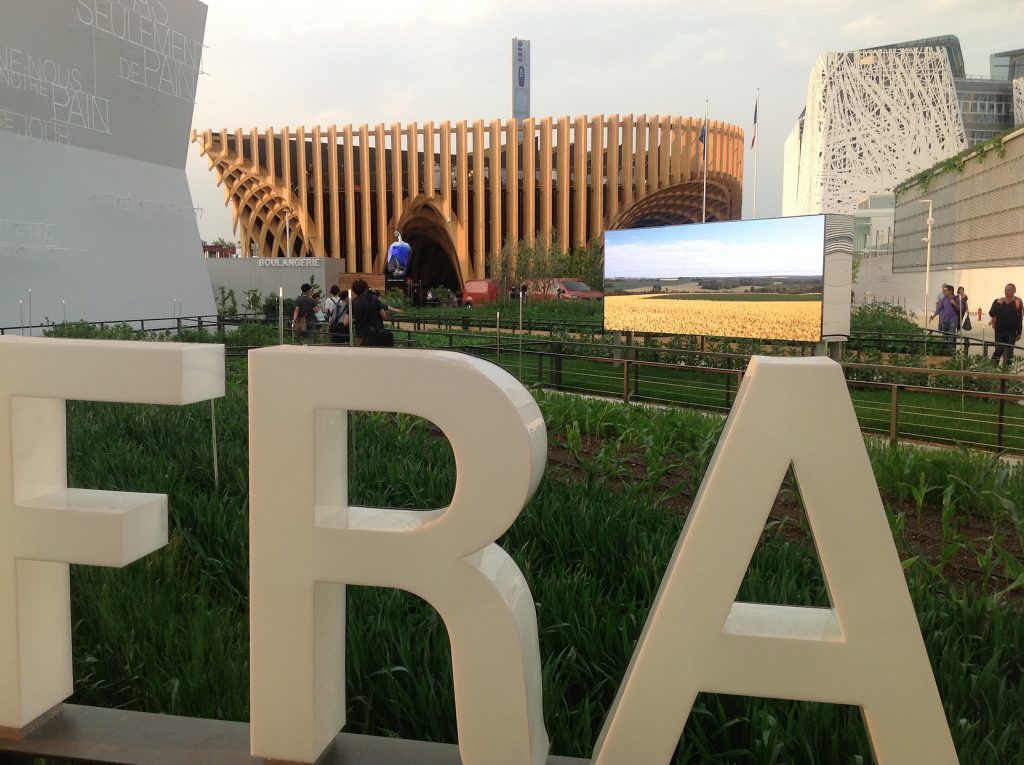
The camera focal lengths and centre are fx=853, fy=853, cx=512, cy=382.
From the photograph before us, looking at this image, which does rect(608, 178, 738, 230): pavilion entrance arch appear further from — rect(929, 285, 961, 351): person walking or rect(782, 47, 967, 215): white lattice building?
rect(929, 285, 961, 351): person walking

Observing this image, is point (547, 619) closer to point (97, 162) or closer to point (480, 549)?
point (480, 549)

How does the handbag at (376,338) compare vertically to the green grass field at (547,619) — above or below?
above

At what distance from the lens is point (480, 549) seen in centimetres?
196

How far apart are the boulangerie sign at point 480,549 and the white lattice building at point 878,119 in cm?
7460

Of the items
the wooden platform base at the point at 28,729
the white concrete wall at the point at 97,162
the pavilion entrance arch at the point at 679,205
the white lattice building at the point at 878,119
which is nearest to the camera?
the wooden platform base at the point at 28,729

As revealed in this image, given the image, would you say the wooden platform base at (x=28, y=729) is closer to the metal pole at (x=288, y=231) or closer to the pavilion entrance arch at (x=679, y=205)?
the pavilion entrance arch at (x=679, y=205)

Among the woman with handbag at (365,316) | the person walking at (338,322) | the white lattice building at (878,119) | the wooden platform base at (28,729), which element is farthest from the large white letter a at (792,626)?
the white lattice building at (878,119)

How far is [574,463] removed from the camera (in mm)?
6320

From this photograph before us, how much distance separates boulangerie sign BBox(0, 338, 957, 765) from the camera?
1.86m

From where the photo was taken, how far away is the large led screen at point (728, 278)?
11.9m

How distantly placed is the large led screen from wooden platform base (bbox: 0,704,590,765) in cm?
1074

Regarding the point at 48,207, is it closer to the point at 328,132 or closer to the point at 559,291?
the point at 559,291

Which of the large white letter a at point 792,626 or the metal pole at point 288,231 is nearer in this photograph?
the large white letter a at point 792,626

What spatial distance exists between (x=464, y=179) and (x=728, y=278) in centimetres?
3526
